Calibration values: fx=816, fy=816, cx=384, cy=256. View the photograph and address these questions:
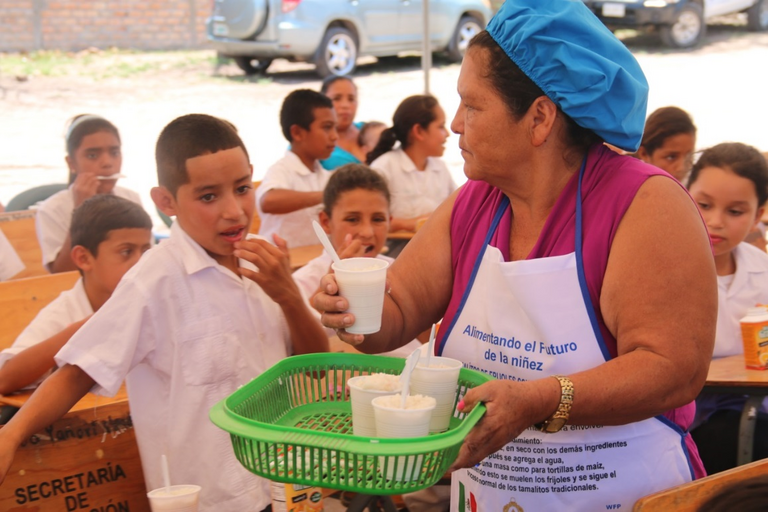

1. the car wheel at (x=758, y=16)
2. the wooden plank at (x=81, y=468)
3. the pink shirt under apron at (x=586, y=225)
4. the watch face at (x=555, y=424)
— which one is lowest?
the wooden plank at (x=81, y=468)

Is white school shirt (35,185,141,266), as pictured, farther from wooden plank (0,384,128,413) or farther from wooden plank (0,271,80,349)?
wooden plank (0,384,128,413)

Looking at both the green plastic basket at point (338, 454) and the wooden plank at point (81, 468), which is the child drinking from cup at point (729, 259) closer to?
the green plastic basket at point (338, 454)

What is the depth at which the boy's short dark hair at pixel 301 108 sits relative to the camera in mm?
5934

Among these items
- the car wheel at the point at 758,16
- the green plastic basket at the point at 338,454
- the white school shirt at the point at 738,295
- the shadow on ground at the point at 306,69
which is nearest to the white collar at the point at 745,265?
the white school shirt at the point at 738,295

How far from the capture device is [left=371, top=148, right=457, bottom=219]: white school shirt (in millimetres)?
6438

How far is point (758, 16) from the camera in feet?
58.4

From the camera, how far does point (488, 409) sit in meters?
1.62

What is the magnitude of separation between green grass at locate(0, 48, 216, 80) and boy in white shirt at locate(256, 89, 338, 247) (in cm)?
1100

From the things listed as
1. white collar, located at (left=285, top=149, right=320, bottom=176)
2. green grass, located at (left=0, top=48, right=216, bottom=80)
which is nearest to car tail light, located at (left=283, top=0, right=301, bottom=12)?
green grass, located at (left=0, top=48, right=216, bottom=80)

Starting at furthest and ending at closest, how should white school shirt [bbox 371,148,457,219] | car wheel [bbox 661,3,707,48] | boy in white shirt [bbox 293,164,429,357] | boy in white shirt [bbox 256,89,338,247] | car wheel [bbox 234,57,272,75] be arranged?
1. car wheel [bbox 661,3,707,48]
2. car wheel [bbox 234,57,272,75]
3. white school shirt [bbox 371,148,457,219]
4. boy in white shirt [bbox 256,89,338,247]
5. boy in white shirt [bbox 293,164,429,357]

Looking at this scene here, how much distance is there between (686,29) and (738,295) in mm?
14772

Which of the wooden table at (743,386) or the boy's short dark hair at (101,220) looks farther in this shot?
the boy's short dark hair at (101,220)

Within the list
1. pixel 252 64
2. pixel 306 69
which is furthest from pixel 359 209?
pixel 306 69

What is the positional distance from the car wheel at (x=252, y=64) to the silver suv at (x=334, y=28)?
0.62 meters
